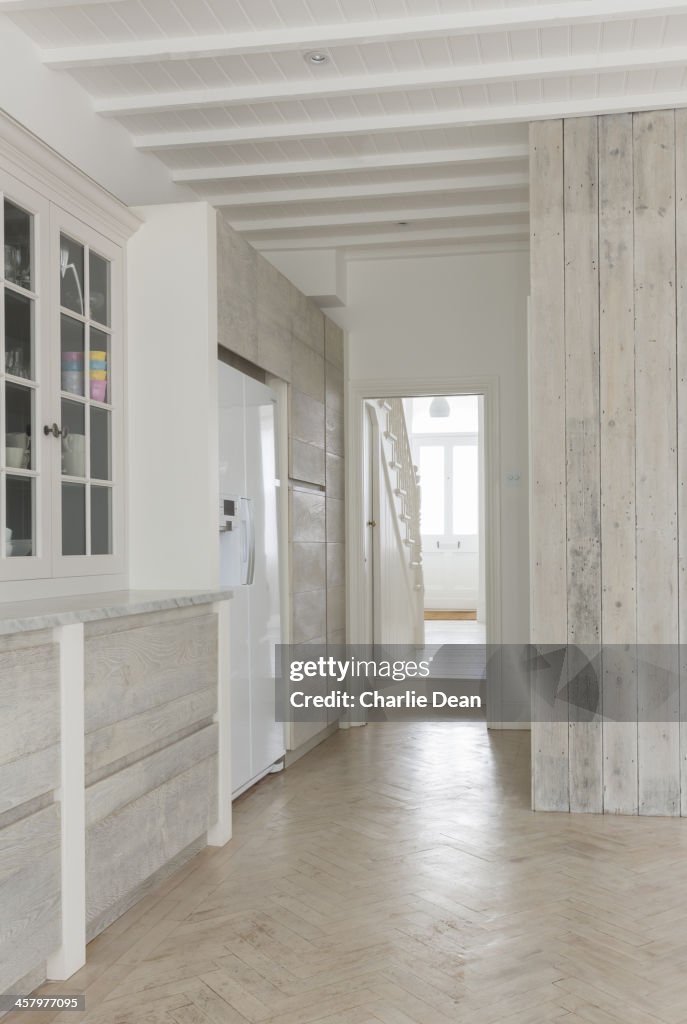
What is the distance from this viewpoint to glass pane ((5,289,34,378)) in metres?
2.98

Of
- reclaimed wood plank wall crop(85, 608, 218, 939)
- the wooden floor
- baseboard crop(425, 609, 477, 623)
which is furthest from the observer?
baseboard crop(425, 609, 477, 623)

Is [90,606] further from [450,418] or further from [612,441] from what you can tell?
[450,418]

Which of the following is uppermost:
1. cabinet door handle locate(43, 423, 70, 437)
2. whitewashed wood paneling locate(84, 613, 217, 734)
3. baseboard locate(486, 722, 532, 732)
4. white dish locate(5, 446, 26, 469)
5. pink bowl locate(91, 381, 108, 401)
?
pink bowl locate(91, 381, 108, 401)

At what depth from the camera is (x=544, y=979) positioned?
2.45 m

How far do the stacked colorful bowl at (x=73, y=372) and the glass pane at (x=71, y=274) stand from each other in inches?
6.3

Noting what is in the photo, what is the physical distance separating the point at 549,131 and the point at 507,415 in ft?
7.00

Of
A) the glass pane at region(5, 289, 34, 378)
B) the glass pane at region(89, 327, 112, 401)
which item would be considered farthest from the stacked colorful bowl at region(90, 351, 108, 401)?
the glass pane at region(5, 289, 34, 378)

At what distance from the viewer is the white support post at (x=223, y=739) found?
3.54 m

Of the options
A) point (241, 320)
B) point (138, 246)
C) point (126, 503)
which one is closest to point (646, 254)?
point (241, 320)

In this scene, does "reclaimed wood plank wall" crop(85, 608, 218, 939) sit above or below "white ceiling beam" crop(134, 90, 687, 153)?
below

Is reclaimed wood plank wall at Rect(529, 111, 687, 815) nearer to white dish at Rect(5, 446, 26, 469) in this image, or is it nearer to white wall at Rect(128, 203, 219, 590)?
white wall at Rect(128, 203, 219, 590)

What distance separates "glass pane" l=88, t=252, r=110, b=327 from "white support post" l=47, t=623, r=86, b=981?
148 cm

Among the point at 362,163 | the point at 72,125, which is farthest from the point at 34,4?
the point at 362,163

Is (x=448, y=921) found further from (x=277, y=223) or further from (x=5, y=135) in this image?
(x=277, y=223)
